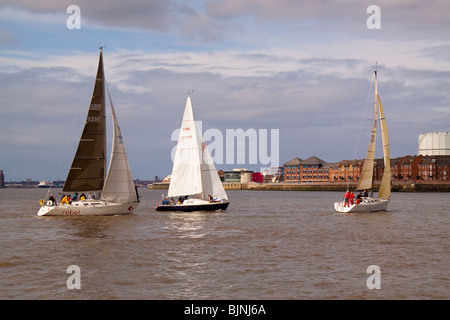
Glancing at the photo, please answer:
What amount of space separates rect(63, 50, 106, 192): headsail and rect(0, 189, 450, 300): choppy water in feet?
15.3

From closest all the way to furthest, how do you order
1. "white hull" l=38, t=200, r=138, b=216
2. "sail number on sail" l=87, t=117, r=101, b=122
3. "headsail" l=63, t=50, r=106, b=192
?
"white hull" l=38, t=200, r=138, b=216 → "headsail" l=63, t=50, r=106, b=192 → "sail number on sail" l=87, t=117, r=101, b=122

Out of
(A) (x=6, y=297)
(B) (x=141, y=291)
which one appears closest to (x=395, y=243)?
(B) (x=141, y=291)

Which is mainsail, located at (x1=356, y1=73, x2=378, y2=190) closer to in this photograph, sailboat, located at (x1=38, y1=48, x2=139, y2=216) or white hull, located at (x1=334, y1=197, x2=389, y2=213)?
white hull, located at (x1=334, y1=197, x2=389, y2=213)

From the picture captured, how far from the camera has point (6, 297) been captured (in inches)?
666

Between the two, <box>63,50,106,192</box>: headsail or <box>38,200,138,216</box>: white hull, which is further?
<box>63,50,106,192</box>: headsail

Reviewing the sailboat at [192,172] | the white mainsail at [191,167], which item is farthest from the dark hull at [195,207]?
the white mainsail at [191,167]

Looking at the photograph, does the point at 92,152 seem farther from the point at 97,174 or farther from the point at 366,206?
the point at 366,206

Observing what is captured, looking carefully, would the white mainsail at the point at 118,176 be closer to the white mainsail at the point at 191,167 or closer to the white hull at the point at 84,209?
the white hull at the point at 84,209

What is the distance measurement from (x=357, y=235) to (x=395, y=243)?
4.12 meters

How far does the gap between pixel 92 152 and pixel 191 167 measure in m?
11.3

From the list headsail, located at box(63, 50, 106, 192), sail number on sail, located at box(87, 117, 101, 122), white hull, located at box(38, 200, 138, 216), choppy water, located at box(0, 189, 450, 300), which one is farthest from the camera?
sail number on sail, located at box(87, 117, 101, 122)

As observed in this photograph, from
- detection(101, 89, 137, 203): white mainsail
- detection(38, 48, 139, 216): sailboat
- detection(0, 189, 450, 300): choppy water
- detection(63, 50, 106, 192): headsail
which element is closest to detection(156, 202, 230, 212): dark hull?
detection(101, 89, 137, 203): white mainsail

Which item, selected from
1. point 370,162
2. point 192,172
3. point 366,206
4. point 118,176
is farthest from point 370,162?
point 118,176

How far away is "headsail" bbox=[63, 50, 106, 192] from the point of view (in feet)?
146
